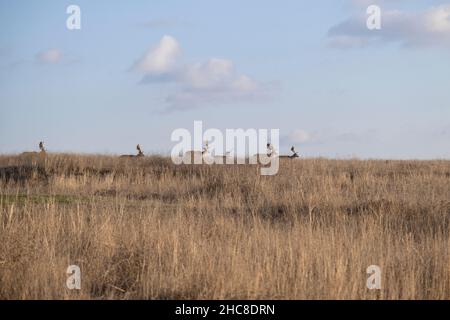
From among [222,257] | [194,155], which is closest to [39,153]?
[194,155]

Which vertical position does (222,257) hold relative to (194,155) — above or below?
below

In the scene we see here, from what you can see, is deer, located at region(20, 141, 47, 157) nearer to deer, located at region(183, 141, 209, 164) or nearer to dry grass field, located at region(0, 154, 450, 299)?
deer, located at region(183, 141, 209, 164)

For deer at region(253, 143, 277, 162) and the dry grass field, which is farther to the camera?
deer at region(253, 143, 277, 162)

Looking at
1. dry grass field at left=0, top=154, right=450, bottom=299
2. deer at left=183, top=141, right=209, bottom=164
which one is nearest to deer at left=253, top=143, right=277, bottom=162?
deer at left=183, top=141, right=209, bottom=164

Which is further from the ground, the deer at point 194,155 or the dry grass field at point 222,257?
the deer at point 194,155

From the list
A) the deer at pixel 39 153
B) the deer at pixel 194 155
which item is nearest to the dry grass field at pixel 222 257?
the deer at pixel 194 155

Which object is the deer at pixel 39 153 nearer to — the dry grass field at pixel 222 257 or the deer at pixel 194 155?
the deer at pixel 194 155

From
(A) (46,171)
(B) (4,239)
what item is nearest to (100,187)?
(A) (46,171)

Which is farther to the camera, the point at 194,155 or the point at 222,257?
the point at 194,155

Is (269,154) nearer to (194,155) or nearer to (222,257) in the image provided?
(194,155)

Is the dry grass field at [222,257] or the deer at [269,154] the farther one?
the deer at [269,154]
